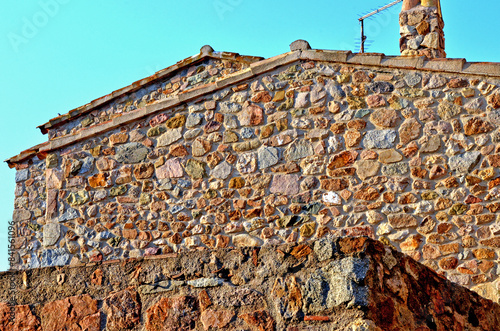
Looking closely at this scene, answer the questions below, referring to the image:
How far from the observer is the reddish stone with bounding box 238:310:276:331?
2674mm

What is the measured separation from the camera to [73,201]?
797 cm

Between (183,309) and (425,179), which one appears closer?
(183,309)

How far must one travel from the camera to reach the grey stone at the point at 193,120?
25.2ft

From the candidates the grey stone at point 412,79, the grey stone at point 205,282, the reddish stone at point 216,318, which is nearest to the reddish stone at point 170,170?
the grey stone at point 412,79

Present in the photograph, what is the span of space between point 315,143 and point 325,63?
37.1 inches

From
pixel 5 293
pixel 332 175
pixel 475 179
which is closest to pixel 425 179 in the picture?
pixel 475 179

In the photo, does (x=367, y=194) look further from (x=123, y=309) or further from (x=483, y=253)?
(x=123, y=309)

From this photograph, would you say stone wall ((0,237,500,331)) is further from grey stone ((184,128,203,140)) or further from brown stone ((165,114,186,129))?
brown stone ((165,114,186,129))

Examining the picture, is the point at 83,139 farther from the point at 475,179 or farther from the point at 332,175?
the point at 475,179

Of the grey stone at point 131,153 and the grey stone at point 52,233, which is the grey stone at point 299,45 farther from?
the grey stone at point 52,233

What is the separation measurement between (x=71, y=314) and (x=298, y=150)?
14.7 ft

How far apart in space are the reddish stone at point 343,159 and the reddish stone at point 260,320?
4449mm

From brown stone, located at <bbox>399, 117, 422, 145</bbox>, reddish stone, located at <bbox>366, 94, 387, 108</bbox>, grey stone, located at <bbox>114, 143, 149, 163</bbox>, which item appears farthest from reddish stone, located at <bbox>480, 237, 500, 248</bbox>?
grey stone, located at <bbox>114, 143, 149, 163</bbox>

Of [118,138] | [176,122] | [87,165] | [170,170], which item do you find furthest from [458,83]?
[87,165]
